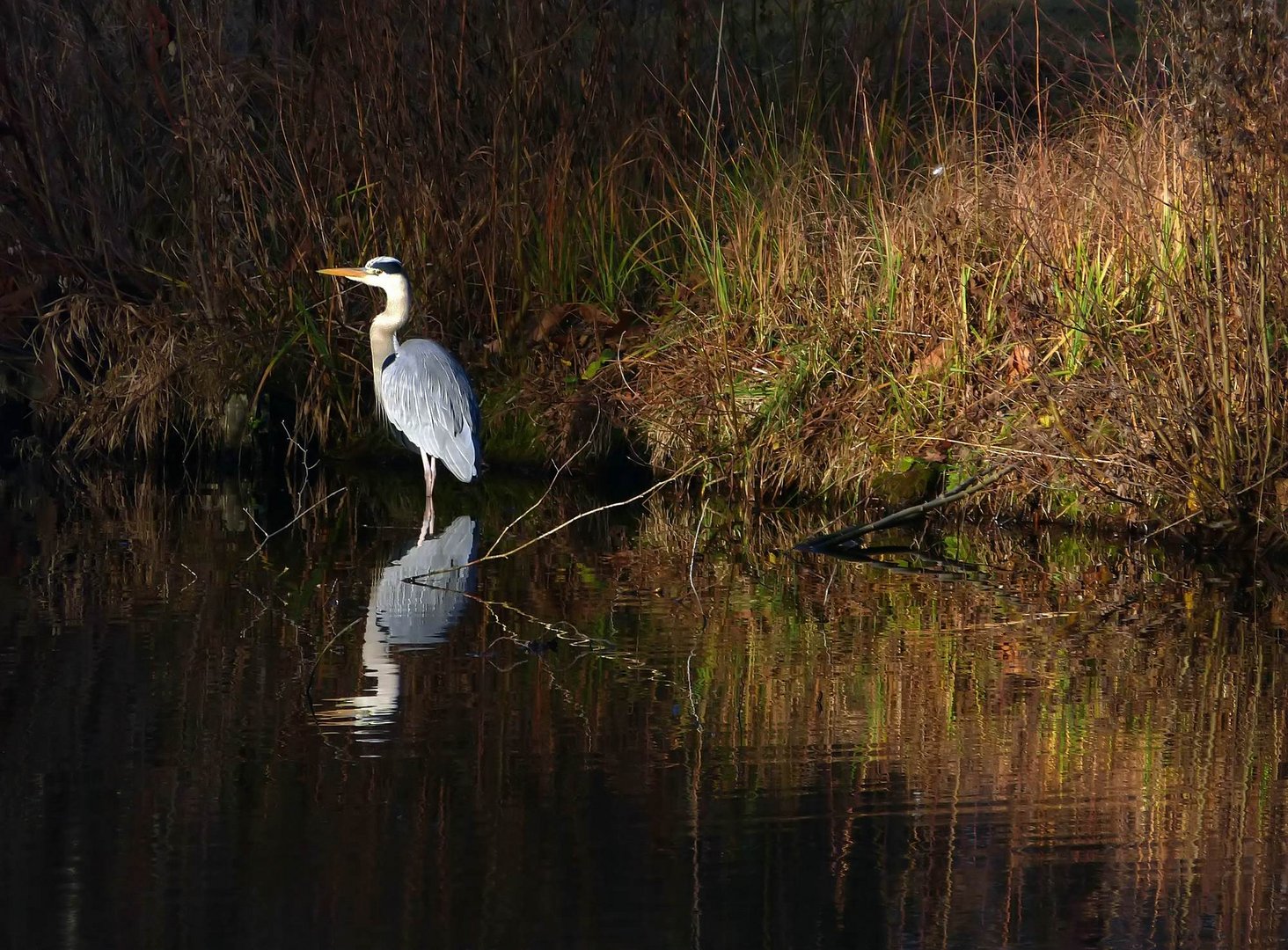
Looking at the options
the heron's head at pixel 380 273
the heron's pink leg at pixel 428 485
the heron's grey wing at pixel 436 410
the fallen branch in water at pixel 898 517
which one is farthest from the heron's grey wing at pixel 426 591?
the heron's head at pixel 380 273

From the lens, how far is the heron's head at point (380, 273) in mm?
10500

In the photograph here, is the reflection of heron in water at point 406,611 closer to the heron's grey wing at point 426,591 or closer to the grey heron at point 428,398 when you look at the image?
the heron's grey wing at point 426,591

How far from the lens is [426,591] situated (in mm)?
7270

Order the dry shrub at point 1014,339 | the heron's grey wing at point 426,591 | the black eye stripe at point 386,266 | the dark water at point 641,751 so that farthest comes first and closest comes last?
the black eye stripe at point 386,266
the dry shrub at point 1014,339
the heron's grey wing at point 426,591
the dark water at point 641,751

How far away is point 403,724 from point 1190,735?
210cm

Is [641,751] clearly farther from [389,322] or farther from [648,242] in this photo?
[648,242]

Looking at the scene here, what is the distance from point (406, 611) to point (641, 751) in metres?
2.09

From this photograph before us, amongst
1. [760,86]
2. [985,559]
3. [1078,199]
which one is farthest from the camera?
[760,86]

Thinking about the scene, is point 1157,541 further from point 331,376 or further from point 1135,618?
point 331,376

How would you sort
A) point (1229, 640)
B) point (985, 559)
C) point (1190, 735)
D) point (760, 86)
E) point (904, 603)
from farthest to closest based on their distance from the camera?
1. point (760, 86)
2. point (985, 559)
3. point (904, 603)
4. point (1229, 640)
5. point (1190, 735)

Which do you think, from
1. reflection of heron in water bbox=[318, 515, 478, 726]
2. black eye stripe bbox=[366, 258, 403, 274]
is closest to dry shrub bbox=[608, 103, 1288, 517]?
black eye stripe bbox=[366, 258, 403, 274]

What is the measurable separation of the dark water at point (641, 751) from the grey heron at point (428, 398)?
73.9 inches

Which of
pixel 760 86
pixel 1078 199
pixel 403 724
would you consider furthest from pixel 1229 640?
pixel 760 86

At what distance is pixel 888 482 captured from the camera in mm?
9352
